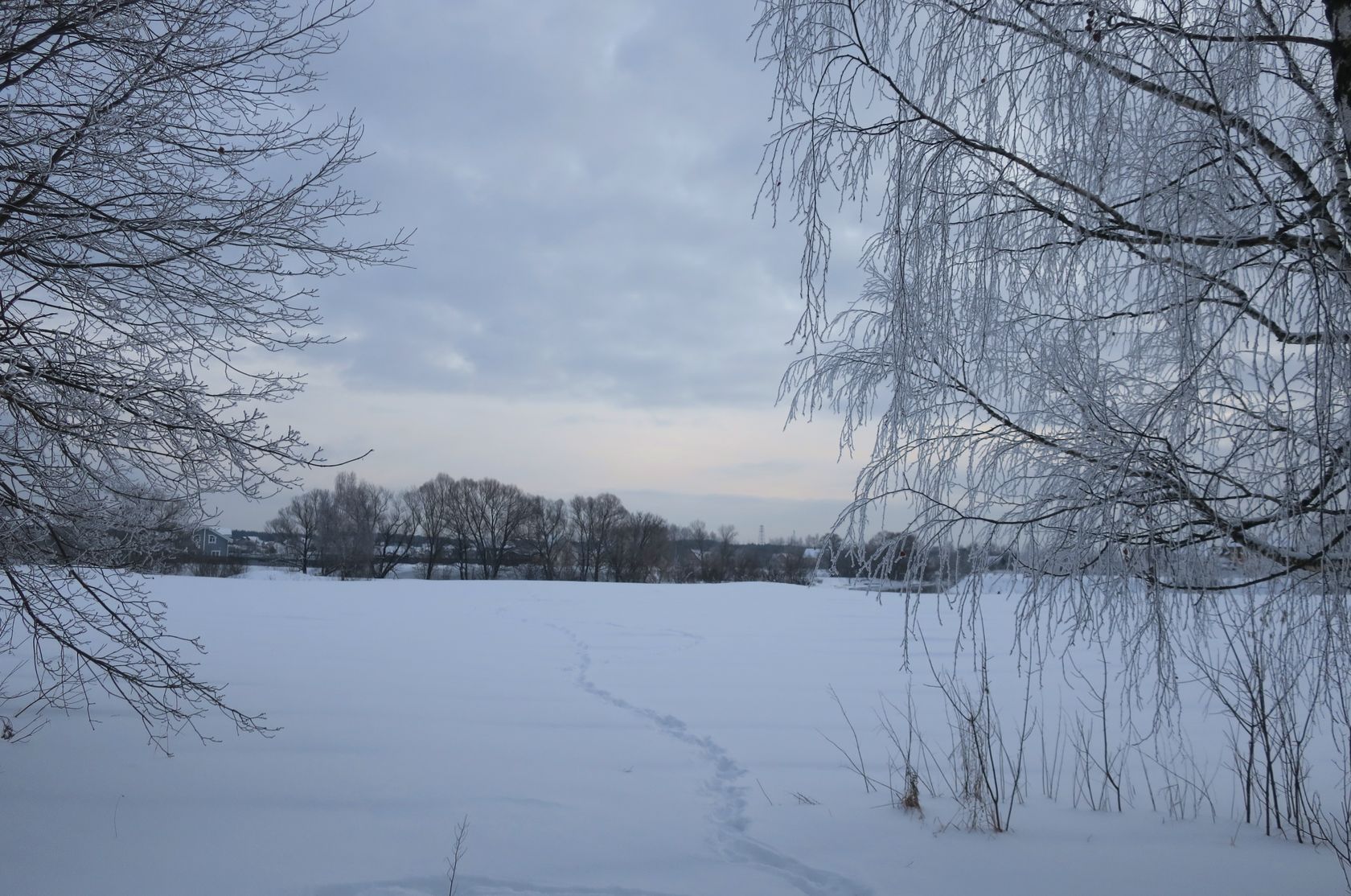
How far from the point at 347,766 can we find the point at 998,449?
3.54 m

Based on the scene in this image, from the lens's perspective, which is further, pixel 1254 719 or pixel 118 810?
pixel 1254 719

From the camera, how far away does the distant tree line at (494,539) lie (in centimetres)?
4806

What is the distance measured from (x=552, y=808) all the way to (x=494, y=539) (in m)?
51.4

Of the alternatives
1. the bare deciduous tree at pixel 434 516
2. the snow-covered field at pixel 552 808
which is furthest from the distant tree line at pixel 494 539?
Answer: the snow-covered field at pixel 552 808

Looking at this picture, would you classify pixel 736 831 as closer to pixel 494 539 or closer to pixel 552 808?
pixel 552 808

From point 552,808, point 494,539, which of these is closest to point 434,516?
point 494,539

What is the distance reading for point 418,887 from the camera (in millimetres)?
2984

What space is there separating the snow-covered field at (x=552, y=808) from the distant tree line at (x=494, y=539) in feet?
128

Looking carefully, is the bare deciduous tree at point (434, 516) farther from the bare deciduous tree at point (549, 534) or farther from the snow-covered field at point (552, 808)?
the snow-covered field at point (552, 808)

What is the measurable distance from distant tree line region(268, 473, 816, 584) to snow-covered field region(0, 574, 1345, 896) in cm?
3886

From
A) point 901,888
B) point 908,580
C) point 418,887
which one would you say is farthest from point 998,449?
point 418,887

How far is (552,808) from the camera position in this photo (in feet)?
12.6

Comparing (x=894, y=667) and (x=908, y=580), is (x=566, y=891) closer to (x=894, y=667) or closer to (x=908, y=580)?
(x=908, y=580)

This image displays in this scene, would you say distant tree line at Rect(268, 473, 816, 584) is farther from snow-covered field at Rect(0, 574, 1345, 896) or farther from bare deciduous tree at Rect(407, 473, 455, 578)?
snow-covered field at Rect(0, 574, 1345, 896)
